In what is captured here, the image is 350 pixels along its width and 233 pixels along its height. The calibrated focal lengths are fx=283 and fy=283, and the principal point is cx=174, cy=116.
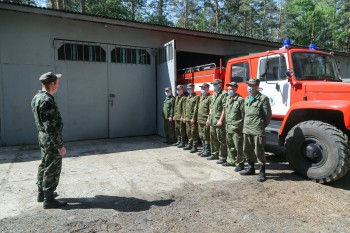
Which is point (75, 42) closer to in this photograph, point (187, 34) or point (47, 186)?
point (187, 34)

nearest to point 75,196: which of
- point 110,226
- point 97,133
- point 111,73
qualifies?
point 110,226

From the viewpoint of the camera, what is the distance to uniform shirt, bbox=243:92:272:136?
185 inches

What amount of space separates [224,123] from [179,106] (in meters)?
1.87

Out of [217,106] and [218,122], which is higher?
[217,106]

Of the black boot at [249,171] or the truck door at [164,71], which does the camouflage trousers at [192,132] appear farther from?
the black boot at [249,171]

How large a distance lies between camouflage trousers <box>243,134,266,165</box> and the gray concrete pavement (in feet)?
1.50

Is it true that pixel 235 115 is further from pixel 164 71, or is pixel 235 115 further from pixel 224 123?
pixel 164 71

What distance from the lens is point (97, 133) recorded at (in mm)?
9047

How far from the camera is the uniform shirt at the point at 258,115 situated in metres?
4.69

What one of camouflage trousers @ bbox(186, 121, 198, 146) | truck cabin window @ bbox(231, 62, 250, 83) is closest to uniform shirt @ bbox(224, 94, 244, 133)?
truck cabin window @ bbox(231, 62, 250, 83)

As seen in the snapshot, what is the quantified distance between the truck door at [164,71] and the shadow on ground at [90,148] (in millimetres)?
1025

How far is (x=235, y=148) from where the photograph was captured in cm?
564

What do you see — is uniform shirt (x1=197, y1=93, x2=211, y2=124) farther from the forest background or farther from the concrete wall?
the forest background

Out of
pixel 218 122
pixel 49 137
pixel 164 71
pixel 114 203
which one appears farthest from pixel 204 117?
pixel 49 137
